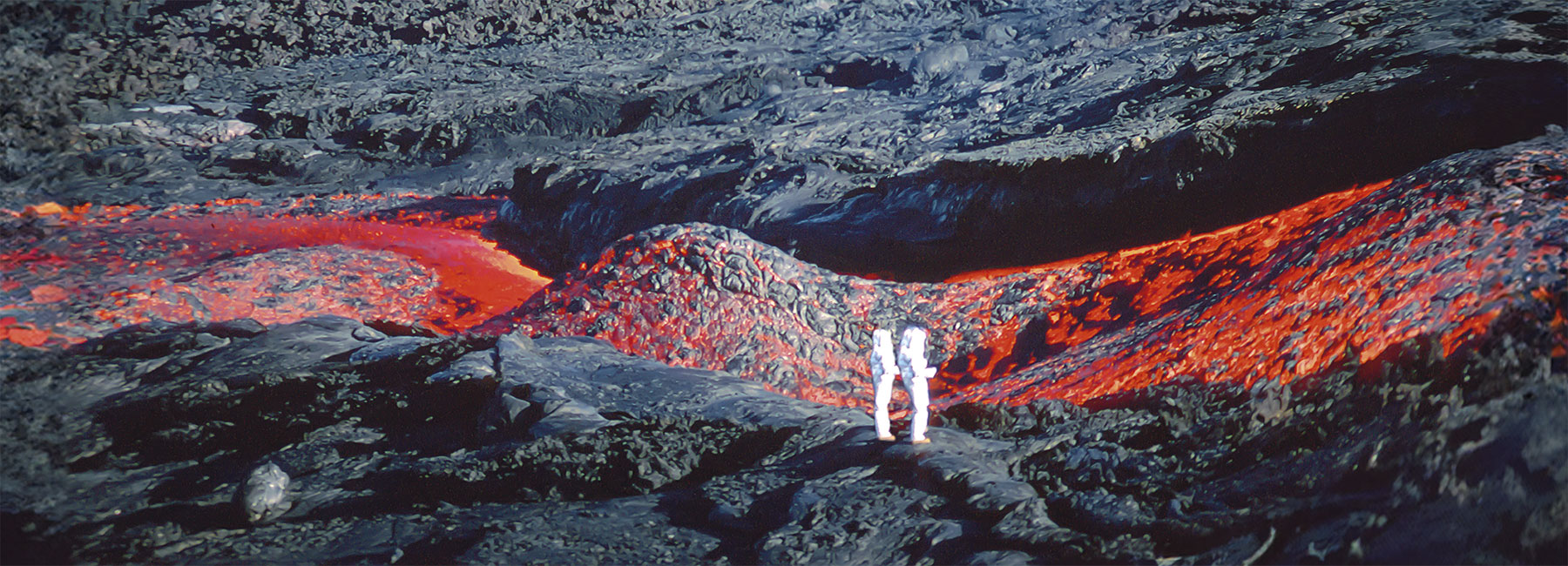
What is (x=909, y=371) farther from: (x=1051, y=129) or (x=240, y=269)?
(x=240, y=269)

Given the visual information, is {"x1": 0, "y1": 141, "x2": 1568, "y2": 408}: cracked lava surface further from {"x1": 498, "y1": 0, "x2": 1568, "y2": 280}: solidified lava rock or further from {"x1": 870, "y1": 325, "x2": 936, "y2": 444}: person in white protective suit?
{"x1": 870, "y1": 325, "x2": 936, "y2": 444}: person in white protective suit

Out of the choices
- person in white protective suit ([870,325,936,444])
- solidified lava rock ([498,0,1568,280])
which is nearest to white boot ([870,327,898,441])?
person in white protective suit ([870,325,936,444])

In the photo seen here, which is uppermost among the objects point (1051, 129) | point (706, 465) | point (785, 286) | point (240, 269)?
point (1051, 129)

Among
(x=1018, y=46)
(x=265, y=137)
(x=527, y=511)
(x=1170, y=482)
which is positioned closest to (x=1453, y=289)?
(x=1170, y=482)

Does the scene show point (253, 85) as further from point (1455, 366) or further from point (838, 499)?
point (1455, 366)

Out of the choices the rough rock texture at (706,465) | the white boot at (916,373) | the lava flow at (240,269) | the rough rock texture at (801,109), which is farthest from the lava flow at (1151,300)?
the lava flow at (240,269)

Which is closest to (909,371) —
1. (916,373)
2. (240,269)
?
(916,373)

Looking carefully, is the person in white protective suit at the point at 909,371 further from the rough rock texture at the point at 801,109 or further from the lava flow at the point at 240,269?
the lava flow at the point at 240,269
